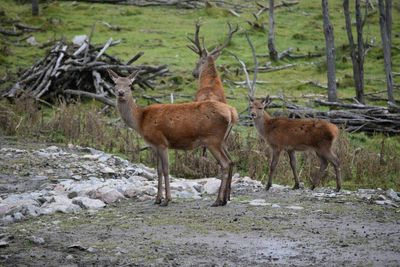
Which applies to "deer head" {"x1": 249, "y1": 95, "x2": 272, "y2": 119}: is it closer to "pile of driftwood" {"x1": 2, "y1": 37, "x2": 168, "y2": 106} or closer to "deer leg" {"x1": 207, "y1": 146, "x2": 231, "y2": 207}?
"deer leg" {"x1": 207, "y1": 146, "x2": 231, "y2": 207}

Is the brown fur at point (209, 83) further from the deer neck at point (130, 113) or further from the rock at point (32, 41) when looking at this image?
the rock at point (32, 41)

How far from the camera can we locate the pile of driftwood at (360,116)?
16453 mm

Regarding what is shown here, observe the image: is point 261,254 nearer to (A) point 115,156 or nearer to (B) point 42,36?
(A) point 115,156

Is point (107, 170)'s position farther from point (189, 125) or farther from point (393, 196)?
point (393, 196)

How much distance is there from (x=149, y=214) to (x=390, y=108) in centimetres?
917

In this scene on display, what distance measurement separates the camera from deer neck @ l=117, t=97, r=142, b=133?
10.1 meters

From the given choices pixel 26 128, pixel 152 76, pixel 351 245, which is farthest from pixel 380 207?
pixel 152 76

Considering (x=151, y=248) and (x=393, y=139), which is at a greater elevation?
(x=151, y=248)

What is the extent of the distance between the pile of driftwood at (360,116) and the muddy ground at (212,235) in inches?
264

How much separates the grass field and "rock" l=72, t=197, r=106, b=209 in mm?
3662

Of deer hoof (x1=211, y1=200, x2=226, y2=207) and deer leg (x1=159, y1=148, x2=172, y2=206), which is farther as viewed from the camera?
deer leg (x1=159, y1=148, x2=172, y2=206)

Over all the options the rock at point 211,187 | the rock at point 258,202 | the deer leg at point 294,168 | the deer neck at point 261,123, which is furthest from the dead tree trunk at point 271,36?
the rock at point 258,202

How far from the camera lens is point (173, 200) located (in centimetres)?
1009

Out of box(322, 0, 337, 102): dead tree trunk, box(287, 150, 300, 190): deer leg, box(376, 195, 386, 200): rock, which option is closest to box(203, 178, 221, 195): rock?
box(287, 150, 300, 190): deer leg
